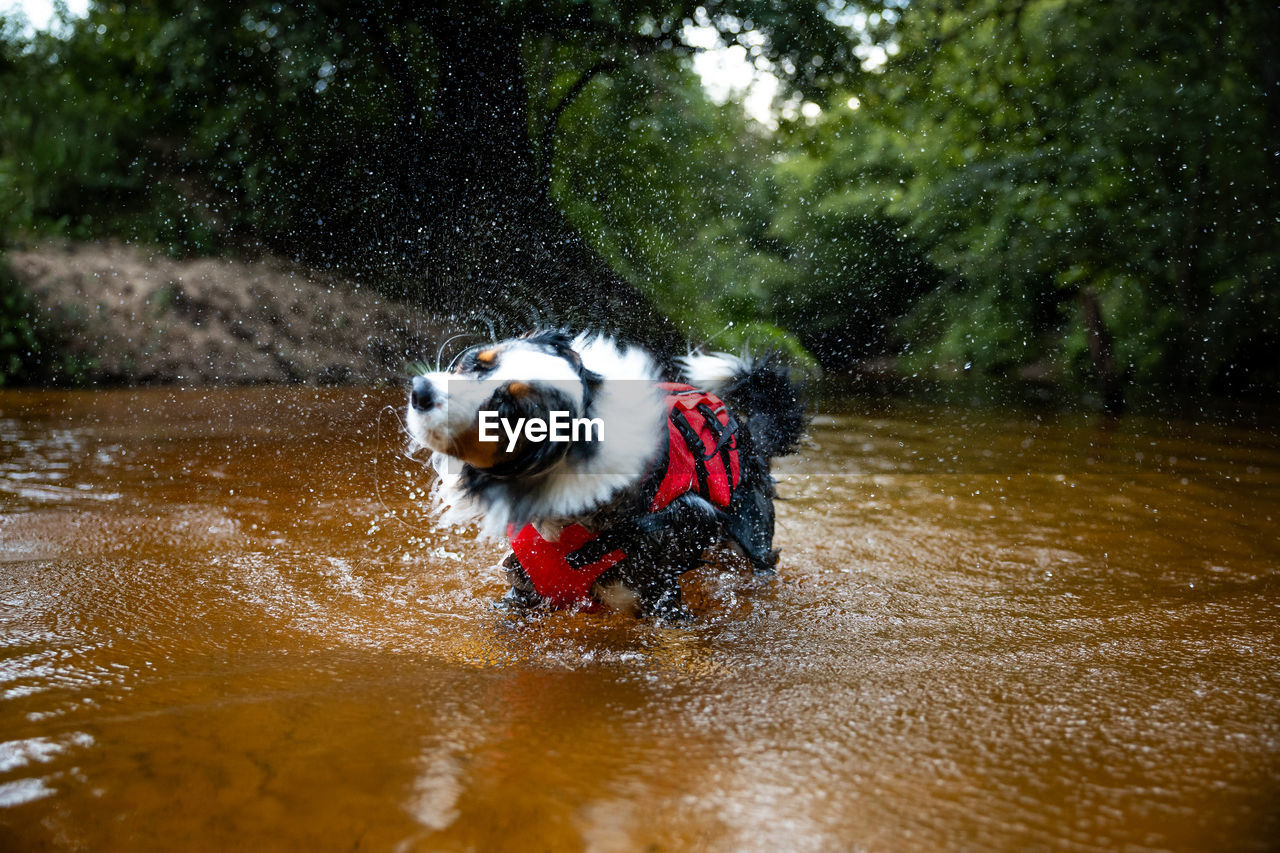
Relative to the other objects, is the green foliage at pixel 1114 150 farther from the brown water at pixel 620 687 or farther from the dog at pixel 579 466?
the dog at pixel 579 466

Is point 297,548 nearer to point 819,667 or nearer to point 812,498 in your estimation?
point 819,667

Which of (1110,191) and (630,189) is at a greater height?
(1110,191)

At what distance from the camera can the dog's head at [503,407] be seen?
86.1 inches

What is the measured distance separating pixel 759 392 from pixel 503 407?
2.01 metres

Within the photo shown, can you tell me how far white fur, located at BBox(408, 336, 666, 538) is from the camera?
96.1 inches

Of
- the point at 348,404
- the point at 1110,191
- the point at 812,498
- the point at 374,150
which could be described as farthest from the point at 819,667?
the point at 1110,191

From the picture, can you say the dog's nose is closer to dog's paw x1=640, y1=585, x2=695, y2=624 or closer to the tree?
dog's paw x1=640, y1=585, x2=695, y2=624

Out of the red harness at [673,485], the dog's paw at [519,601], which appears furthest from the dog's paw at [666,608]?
the dog's paw at [519,601]

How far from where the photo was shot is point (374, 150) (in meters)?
11.5

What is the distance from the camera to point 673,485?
9.19 feet

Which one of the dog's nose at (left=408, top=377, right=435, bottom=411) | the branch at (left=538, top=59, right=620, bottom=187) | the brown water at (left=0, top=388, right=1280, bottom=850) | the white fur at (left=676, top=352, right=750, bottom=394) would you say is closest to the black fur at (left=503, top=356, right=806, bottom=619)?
the brown water at (left=0, top=388, right=1280, bottom=850)

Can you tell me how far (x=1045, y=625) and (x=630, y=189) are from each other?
1004cm

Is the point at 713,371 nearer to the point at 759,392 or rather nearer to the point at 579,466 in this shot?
the point at 759,392

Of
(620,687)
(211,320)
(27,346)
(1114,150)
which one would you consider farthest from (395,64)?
(620,687)
